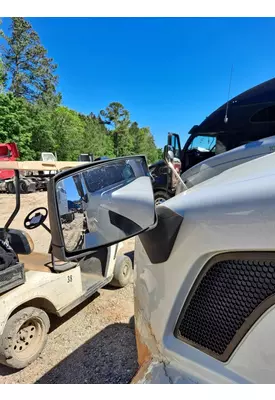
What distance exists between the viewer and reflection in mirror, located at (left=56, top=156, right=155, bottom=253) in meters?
1.08

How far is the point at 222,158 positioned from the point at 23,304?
255 centimetres

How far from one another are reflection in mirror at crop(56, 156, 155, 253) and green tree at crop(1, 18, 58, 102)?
30191mm

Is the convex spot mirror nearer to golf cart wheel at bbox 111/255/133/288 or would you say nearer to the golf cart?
the golf cart

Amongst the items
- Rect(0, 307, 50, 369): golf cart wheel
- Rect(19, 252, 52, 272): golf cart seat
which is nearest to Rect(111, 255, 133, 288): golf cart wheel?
Rect(19, 252, 52, 272): golf cart seat

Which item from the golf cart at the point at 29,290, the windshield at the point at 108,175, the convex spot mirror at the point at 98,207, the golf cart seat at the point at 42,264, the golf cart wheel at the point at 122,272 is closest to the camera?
the convex spot mirror at the point at 98,207

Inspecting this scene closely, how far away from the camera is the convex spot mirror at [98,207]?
3.48 feet

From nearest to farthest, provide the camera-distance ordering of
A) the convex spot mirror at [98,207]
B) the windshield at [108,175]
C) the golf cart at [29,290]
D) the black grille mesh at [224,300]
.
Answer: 1. the black grille mesh at [224,300]
2. the convex spot mirror at [98,207]
3. the windshield at [108,175]
4. the golf cart at [29,290]

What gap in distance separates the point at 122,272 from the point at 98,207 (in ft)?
9.33

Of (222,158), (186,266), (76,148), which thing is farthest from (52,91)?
(186,266)

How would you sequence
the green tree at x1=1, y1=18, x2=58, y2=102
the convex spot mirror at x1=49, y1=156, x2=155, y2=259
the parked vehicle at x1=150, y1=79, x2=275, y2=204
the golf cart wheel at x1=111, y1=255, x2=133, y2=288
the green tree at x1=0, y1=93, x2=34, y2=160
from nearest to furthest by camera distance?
the convex spot mirror at x1=49, y1=156, x2=155, y2=259
the golf cart wheel at x1=111, y1=255, x2=133, y2=288
the parked vehicle at x1=150, y1=79, x2=275, y2=204
the green tree at x1=0, y1=93, x2=34, y2=160
the green tree at x1=1, y1=18, x2=58, y2=102

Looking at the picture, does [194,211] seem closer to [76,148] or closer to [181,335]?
[181,335]

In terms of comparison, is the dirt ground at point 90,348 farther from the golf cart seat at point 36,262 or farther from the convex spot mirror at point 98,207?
the convex spot mirror at point 98,207

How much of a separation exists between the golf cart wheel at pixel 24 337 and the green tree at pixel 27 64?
95.9 feet

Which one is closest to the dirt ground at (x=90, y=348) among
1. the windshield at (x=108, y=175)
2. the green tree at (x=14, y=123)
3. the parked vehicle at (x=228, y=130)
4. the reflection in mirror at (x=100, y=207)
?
the reflection in mirror at (x=100, y=207)
